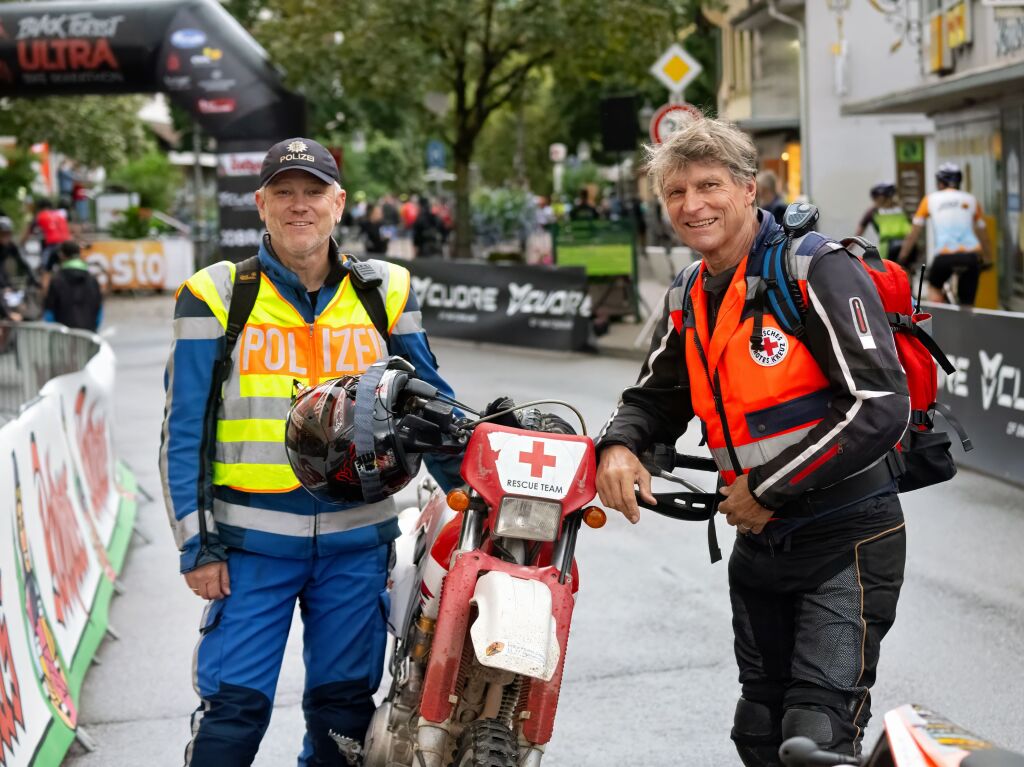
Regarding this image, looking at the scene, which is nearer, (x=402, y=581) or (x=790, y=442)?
(x=790, y=442)

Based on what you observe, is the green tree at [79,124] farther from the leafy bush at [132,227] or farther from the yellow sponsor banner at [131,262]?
the yellow sponsor banner at [131,262]

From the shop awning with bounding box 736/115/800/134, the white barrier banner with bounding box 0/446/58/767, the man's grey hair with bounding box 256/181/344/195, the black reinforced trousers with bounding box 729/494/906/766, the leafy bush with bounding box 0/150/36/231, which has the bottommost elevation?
the white barrier banner with bounding box 0/446/58/767

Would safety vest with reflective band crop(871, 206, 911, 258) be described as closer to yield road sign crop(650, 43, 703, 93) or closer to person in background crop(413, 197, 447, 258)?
yield road sign crop(650, 43, 703, 93)

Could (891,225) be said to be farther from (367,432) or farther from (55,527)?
(367,432)

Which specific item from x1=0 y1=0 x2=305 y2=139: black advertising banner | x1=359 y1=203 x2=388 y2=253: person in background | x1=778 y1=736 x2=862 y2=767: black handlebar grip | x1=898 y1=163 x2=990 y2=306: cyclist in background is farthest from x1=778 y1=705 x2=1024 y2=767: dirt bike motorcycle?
x1=359 y1=203 x2=388 y2=253: person in background

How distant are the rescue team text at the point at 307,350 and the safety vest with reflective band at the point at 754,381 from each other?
0.96 metres

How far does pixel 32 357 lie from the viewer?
1361cm

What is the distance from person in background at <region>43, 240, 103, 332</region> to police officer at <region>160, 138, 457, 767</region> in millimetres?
12795

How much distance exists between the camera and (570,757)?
5.49 metres

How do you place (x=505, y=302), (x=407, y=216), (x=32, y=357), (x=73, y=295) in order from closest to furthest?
(x=32, y=357)
(x=73, y=295)
(x=505, y=302)
(x=407, y=216)

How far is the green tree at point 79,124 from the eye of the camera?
37688mm

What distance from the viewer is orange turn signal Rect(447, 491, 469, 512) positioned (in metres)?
3.66

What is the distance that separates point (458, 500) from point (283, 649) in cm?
88

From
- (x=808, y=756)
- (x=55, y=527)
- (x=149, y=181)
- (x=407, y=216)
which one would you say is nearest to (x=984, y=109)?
(x=55, y=527)
